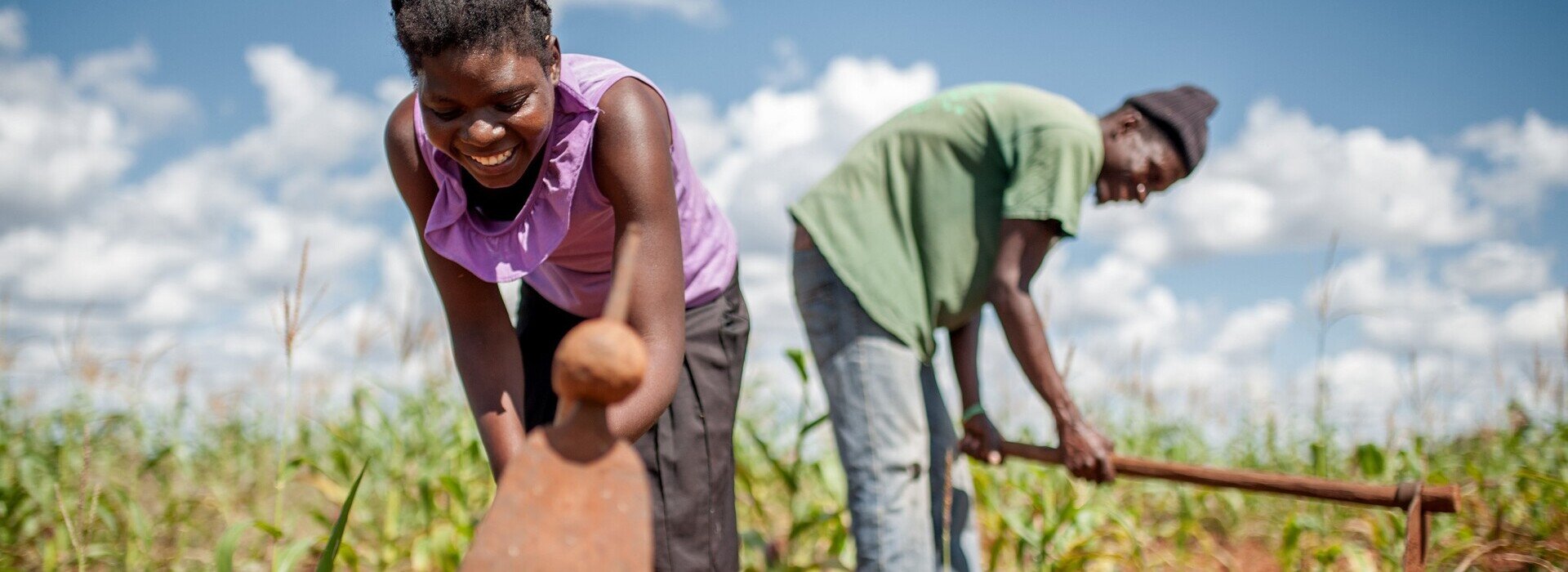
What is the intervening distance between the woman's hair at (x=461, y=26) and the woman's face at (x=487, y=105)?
0.01 meters

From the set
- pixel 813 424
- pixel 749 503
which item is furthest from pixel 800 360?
pixel 749 503

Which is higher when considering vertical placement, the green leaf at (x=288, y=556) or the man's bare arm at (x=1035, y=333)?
the man's bare arm at (x=1035, y=333)

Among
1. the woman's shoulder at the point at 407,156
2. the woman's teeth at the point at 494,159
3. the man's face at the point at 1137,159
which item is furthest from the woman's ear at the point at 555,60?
the man's face at the point at 1137,159

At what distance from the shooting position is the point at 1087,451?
2.35 meters

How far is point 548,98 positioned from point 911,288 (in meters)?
1.21

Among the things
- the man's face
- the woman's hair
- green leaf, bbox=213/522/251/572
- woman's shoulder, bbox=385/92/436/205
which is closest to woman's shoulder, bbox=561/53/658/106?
the woman's hair

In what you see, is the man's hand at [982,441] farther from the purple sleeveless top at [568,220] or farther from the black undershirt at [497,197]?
the black undershirt at [497,197]

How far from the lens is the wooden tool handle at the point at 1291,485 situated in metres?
1.95

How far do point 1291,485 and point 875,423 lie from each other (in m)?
0.94

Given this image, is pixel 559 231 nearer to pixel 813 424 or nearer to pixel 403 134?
pixel 403 134

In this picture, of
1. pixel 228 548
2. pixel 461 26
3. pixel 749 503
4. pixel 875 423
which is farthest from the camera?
pixel 749 503

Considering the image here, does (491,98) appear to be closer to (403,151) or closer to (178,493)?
(403,151)

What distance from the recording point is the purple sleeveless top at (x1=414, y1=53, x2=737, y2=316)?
1.26 metres

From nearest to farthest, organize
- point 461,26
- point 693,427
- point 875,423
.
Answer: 1. point 461,26
2. point 693,427
3. point 875,423
